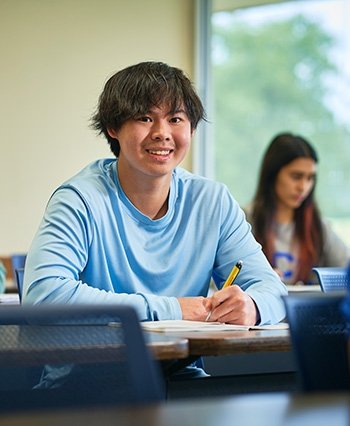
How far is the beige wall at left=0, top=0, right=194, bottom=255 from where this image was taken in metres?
6.07

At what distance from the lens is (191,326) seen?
2188 mm

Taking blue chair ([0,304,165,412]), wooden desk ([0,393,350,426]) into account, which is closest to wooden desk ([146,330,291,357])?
blue chair ([0,304,165,412])

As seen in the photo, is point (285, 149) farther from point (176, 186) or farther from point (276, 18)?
point (176, 186)

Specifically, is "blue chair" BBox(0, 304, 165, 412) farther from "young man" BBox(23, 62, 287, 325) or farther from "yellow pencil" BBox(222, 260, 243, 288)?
"yellow pencil" BBox(222, 260, 243, 288)

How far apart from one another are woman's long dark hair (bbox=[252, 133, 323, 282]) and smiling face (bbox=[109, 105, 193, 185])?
2.17m

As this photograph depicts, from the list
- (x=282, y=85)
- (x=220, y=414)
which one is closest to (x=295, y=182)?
(x=282, y=85)

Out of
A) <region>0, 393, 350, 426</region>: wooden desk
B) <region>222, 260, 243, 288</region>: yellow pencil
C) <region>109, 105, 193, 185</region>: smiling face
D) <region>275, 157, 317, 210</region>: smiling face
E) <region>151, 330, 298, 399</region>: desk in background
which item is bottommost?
<region>151, 330, 298, 399</region>: desk in background

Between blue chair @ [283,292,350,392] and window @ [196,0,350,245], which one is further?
window @ [196,0,350,245]

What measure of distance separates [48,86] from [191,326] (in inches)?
164

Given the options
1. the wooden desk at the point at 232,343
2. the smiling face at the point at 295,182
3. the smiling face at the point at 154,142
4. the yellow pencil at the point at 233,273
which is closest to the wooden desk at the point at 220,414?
the wooden desk at the point at 232,343

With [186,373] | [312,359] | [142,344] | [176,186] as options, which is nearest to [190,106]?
[176,186]

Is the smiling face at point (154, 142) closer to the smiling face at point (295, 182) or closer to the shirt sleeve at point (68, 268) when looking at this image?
the shirt sleeve at point (68, 268)

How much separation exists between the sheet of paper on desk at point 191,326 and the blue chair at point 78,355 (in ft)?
1.97

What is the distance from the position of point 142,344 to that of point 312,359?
383 millimetres
